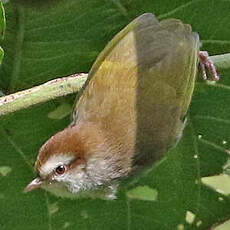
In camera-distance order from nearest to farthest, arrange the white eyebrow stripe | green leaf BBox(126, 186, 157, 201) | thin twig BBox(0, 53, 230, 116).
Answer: thin twig BBox(0, 53, 230, 116) → the white eyebrow stripe → green leaf BBox(126, 186, 157, 201)

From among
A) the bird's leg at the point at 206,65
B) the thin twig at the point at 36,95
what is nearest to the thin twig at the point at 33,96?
the thin twig at the point at 36,95

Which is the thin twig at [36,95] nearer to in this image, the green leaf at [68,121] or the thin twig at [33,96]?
the thin twig at [33,96]

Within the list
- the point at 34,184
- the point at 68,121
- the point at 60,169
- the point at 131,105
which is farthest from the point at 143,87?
the point at 34,184

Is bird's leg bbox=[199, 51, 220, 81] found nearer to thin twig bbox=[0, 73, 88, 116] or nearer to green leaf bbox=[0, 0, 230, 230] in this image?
green leaf bbox=[0, 0, 230, 230]

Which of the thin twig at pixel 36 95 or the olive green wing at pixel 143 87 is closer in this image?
the thin twig at pixel 36 95

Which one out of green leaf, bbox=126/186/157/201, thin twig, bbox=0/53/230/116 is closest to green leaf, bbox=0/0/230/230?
green leaf, bbox=126/186/157/201
